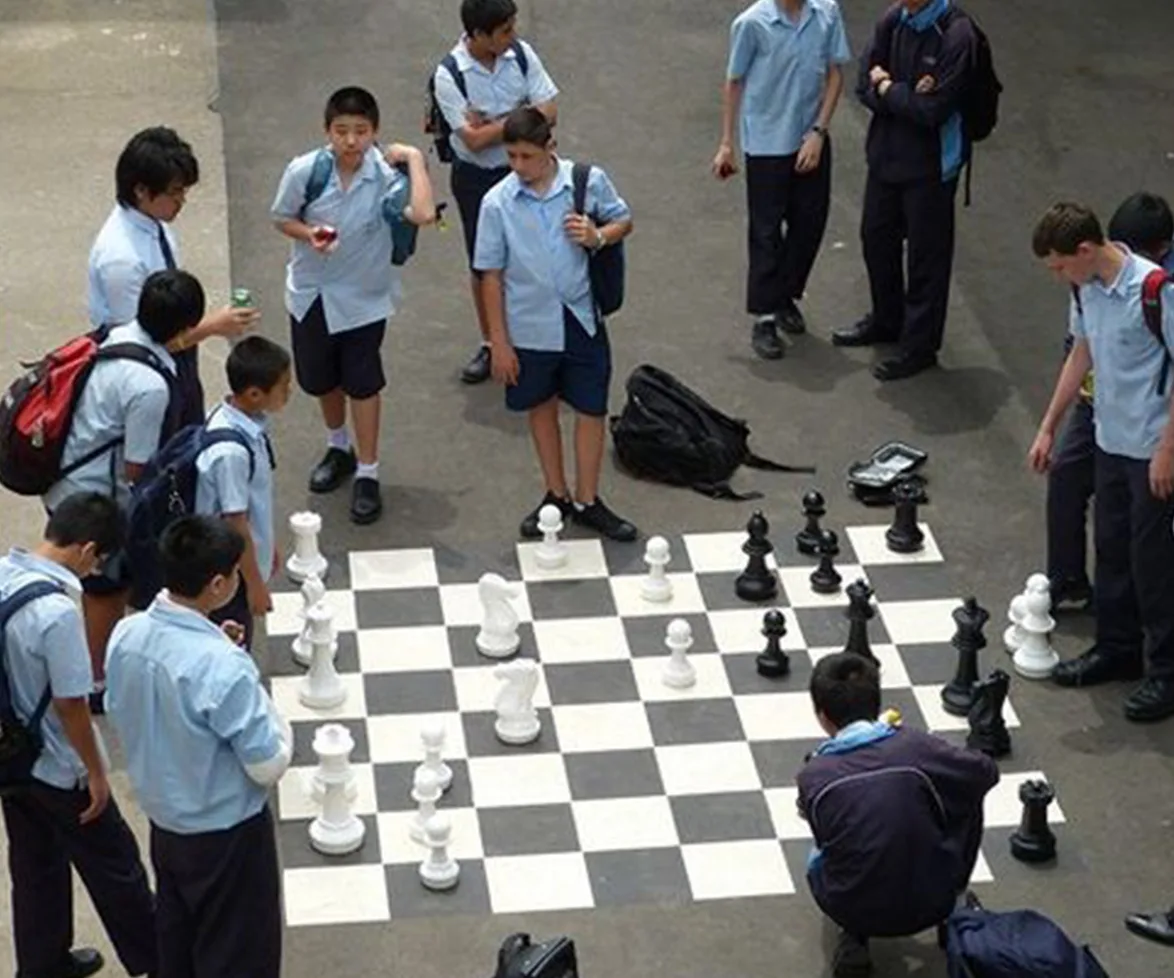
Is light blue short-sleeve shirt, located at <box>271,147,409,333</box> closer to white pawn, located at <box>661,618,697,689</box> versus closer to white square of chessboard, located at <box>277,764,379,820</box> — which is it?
white pawn, located at <box>661,618,697,689</box>

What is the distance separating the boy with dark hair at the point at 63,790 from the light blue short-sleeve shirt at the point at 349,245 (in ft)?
8.12

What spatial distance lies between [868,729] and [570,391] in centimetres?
267

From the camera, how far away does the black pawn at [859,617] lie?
9156 mm

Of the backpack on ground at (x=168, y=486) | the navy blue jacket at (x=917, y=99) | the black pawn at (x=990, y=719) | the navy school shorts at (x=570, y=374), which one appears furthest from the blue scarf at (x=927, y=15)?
the backpack on ground at (x=168, y=486)

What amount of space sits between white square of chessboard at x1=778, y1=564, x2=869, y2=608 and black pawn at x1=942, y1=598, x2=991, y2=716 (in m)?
0.64

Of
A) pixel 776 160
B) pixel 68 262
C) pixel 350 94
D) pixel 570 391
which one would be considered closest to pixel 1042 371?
pixel 776 160

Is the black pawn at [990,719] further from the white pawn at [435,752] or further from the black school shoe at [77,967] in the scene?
the black school shoe at [77,967]

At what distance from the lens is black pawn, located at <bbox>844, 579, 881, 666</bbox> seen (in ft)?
30.0

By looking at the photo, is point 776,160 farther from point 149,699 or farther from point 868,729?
point 149,699

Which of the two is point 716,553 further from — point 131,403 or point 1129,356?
point 131,403

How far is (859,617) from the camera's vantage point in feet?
30.1

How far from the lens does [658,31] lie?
1453 centimetres

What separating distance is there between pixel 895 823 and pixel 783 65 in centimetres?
428

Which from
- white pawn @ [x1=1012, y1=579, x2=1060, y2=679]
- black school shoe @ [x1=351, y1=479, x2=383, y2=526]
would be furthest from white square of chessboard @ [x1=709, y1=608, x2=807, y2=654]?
black school shoe @ [x1=351, y1=479, x2=383, y2=526]
